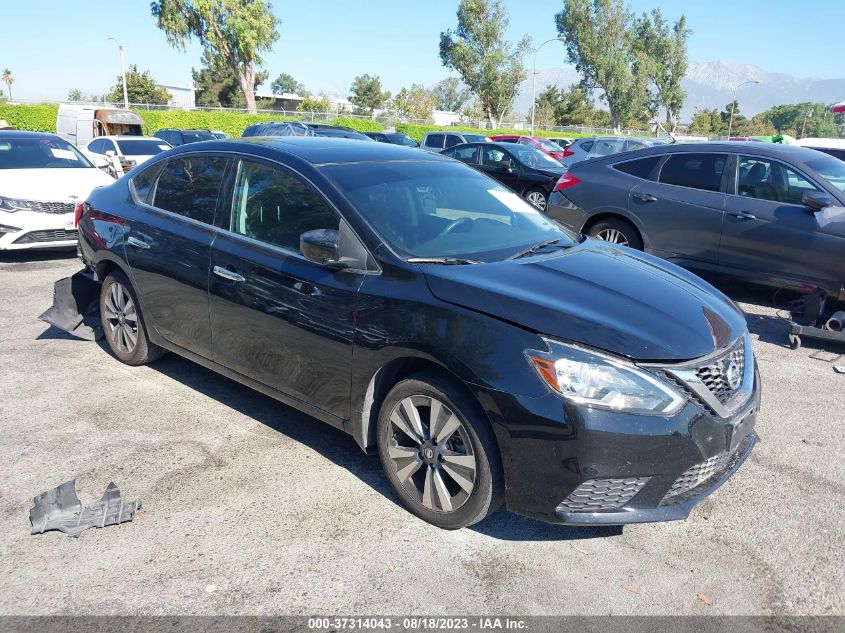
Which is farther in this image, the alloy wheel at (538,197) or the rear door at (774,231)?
the alloy wheel at (538,197)

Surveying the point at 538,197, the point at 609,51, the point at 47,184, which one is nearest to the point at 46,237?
the point at 47,184

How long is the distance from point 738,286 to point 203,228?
20.1 feet

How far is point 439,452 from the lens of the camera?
3219mm

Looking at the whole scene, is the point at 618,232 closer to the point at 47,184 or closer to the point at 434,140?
the point at 47,184

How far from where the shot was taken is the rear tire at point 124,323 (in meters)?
5.05

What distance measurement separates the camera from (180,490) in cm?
365

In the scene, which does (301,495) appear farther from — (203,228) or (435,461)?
(203,228)

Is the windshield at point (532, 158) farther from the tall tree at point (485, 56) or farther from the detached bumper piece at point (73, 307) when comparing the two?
the tall tree at point (485, 56)

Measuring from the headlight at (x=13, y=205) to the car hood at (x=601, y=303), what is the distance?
739 centimetres

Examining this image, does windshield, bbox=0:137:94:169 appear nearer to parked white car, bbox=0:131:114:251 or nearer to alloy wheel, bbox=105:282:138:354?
parked white car, bbox=0:131:114:251

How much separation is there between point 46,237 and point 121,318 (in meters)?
4.56

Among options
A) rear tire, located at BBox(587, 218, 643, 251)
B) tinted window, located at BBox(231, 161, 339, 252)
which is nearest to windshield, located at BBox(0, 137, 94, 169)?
tinted window, located at BBox(231, 161, 339, 252)

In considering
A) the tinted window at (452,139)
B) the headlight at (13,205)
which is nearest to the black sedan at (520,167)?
the tinted window at (452,139)

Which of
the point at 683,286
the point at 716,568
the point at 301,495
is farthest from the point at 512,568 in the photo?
the point at 683,286
